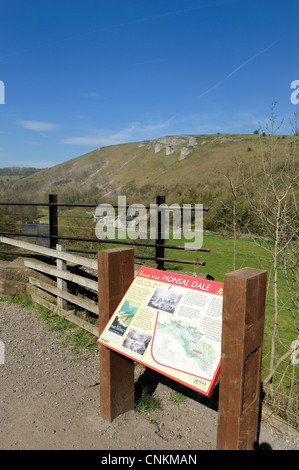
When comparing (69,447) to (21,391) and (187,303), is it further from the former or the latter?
(187,303)

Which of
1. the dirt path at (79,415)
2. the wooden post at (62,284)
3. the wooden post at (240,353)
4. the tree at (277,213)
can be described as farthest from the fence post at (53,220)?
the wooden post at (240,353)

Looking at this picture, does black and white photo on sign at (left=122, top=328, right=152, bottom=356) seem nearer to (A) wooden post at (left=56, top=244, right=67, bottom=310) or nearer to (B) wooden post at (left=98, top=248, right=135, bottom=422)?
(B) wooden post at (left=98, top=248, right=135, bottom=422)

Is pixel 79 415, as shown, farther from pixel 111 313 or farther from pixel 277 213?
pixel 277 213

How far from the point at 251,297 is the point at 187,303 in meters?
0.54

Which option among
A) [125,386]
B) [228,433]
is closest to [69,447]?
[125,386]

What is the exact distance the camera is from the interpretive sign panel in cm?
205

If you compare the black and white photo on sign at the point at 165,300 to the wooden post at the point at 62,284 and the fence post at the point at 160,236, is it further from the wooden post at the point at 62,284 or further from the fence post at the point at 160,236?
the wooden post at the point at 62,284

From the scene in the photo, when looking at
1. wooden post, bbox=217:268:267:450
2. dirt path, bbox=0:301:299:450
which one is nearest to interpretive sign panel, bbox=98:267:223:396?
wooden post, bbox=217:268:267:450

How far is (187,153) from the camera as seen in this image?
105562 mm

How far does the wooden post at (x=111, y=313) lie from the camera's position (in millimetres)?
2688

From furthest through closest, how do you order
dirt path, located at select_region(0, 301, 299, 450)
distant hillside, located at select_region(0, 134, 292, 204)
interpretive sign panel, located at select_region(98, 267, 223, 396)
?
1. distant hillside, located at select_region(0, 134, 292, 204)
2. dirt path, located at select_region(0, 301, 299, 450)
3. interpretive sign panel, located at select_region(98, 267, 223, 396)

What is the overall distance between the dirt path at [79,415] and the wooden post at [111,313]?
0.18 meters

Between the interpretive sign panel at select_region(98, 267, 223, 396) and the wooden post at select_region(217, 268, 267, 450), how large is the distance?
116mm
